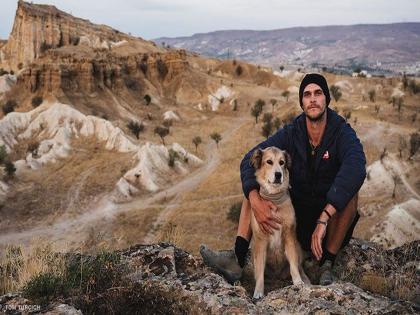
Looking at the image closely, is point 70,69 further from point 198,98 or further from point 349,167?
point 349,167

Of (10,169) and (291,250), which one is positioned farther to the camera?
(10,169)

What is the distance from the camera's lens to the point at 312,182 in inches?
247

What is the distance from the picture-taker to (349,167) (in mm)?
5555

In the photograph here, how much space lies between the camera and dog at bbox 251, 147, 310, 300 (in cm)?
575

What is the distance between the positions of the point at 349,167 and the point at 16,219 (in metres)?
31.0

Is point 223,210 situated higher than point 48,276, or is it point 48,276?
point 48,276

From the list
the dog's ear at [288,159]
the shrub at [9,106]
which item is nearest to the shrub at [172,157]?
the shrub at [9,106]

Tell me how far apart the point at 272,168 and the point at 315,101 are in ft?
4.02

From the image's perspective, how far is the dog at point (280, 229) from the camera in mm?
5754

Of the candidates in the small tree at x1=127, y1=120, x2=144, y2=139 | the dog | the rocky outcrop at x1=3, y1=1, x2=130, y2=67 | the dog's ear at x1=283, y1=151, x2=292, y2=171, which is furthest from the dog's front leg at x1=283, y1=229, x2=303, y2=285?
the rocky outcrop at x1=3, y1=1, x2=130, y2=67

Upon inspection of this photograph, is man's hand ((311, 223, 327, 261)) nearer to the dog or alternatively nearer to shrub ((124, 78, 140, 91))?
the dog

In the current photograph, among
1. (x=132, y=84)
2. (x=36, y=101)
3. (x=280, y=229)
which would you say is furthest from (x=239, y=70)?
(x=280, y=229)

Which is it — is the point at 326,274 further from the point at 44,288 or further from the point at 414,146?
the point at 414,146

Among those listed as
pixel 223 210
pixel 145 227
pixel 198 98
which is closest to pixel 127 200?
pixel 145 227
